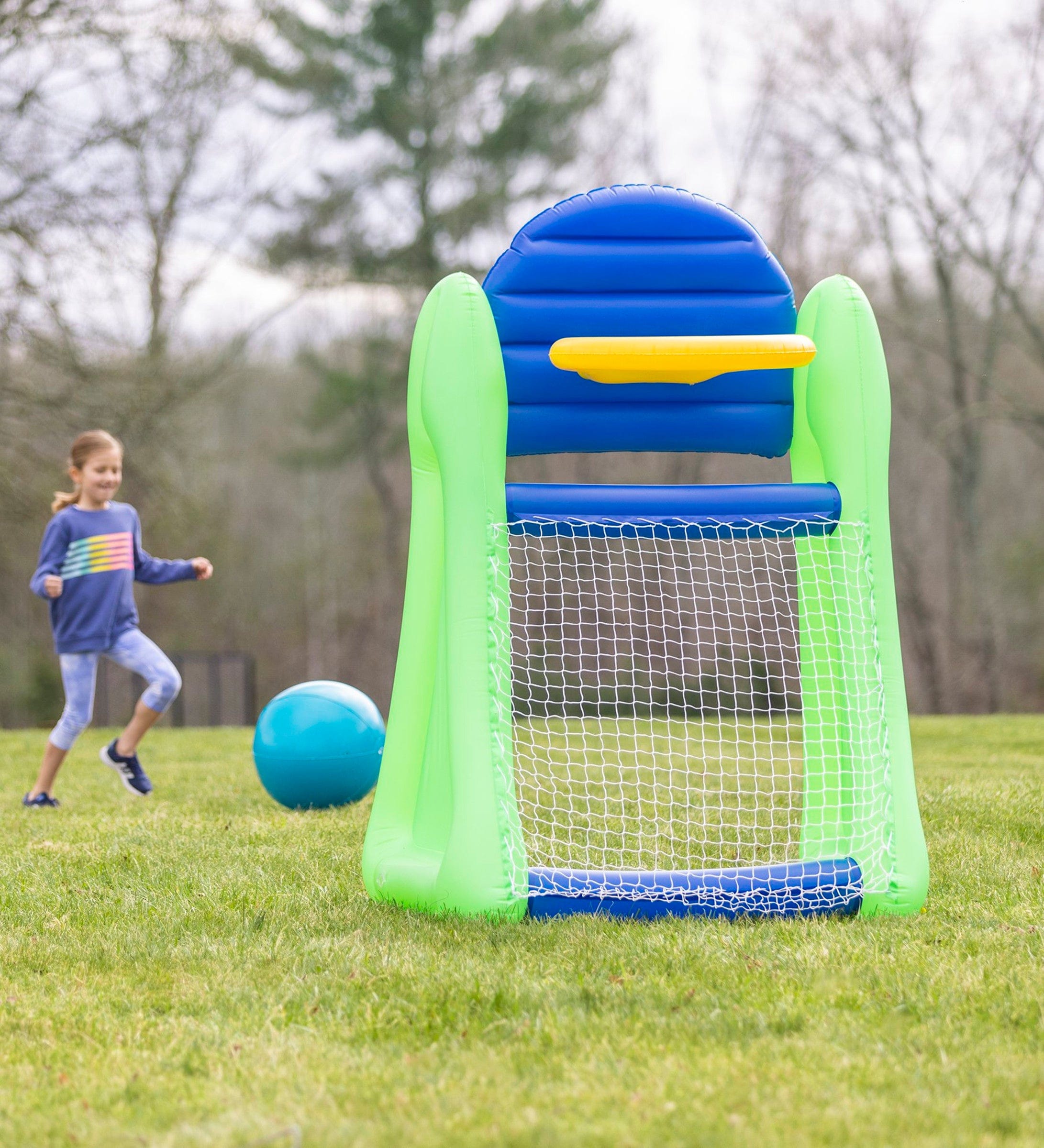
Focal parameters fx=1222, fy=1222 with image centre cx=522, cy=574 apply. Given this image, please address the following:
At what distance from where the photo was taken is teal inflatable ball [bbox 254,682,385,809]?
589 cm

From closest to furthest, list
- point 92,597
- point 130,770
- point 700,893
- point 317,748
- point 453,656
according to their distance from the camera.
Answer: point 700,893, point 453,656, point 317,748, point 92,597, point 130,770

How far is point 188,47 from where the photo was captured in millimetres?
15125

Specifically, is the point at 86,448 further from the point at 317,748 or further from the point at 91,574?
the point at 317,748

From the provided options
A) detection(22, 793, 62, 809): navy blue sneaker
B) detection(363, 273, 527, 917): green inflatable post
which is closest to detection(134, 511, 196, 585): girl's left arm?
detection(22, 793, 62, 809): navy blue sneaker

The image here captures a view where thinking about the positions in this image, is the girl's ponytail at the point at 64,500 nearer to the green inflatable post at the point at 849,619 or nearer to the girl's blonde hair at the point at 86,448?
the girl's blonde hair at the point at 86,448

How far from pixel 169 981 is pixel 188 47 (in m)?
14.5

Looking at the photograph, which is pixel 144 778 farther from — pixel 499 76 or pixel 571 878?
pixel 499 76

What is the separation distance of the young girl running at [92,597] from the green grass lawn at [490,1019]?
195 cm

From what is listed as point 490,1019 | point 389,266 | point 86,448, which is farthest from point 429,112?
point 490,1019

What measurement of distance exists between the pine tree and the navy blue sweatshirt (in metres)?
13.4

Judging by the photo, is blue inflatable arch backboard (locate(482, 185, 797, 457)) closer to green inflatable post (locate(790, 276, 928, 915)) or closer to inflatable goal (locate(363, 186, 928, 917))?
inflatable goal (locate(363, 186, 928, 917))

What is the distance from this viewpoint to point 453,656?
3.82 meters

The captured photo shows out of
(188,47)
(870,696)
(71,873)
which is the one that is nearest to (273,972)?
(71,873)

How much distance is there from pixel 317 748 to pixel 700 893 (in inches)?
106
